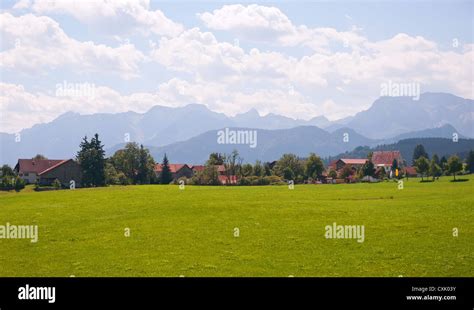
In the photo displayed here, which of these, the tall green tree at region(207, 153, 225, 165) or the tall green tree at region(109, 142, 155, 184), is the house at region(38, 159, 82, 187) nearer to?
the tall green tree at region(109, 142, 155, 184)

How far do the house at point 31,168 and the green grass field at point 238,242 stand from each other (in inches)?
4681

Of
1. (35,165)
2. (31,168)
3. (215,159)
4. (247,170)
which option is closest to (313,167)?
(247,170)

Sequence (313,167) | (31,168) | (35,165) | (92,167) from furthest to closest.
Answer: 1. (35,165)
2. (31,168)
3. (313,167)
4. (92,167)

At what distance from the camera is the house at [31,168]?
162750mm

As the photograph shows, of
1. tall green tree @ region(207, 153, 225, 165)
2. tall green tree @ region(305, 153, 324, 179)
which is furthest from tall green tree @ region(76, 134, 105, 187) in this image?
tall green tree @ region(305, 153, 324, 179)

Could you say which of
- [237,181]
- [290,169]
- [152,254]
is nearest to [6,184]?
[237,181]

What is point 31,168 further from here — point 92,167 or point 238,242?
point 238,242

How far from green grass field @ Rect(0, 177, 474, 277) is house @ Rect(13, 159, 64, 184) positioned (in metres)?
119

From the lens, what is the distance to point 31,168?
164875 mm

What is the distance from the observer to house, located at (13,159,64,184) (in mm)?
162750

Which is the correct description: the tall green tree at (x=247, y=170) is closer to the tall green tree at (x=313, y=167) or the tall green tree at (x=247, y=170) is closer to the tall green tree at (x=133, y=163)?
the tall green tree at (x=313, y=167)

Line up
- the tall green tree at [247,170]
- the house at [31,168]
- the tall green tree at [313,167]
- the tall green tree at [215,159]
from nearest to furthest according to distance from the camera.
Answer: the tall green tree at [215,159], the tall green tree at [247,170], the tall green tree at [313,167], the house at [31,168]

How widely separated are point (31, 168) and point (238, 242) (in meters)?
149

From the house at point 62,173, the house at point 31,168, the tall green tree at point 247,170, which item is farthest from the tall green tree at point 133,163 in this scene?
the house at point 31,168
